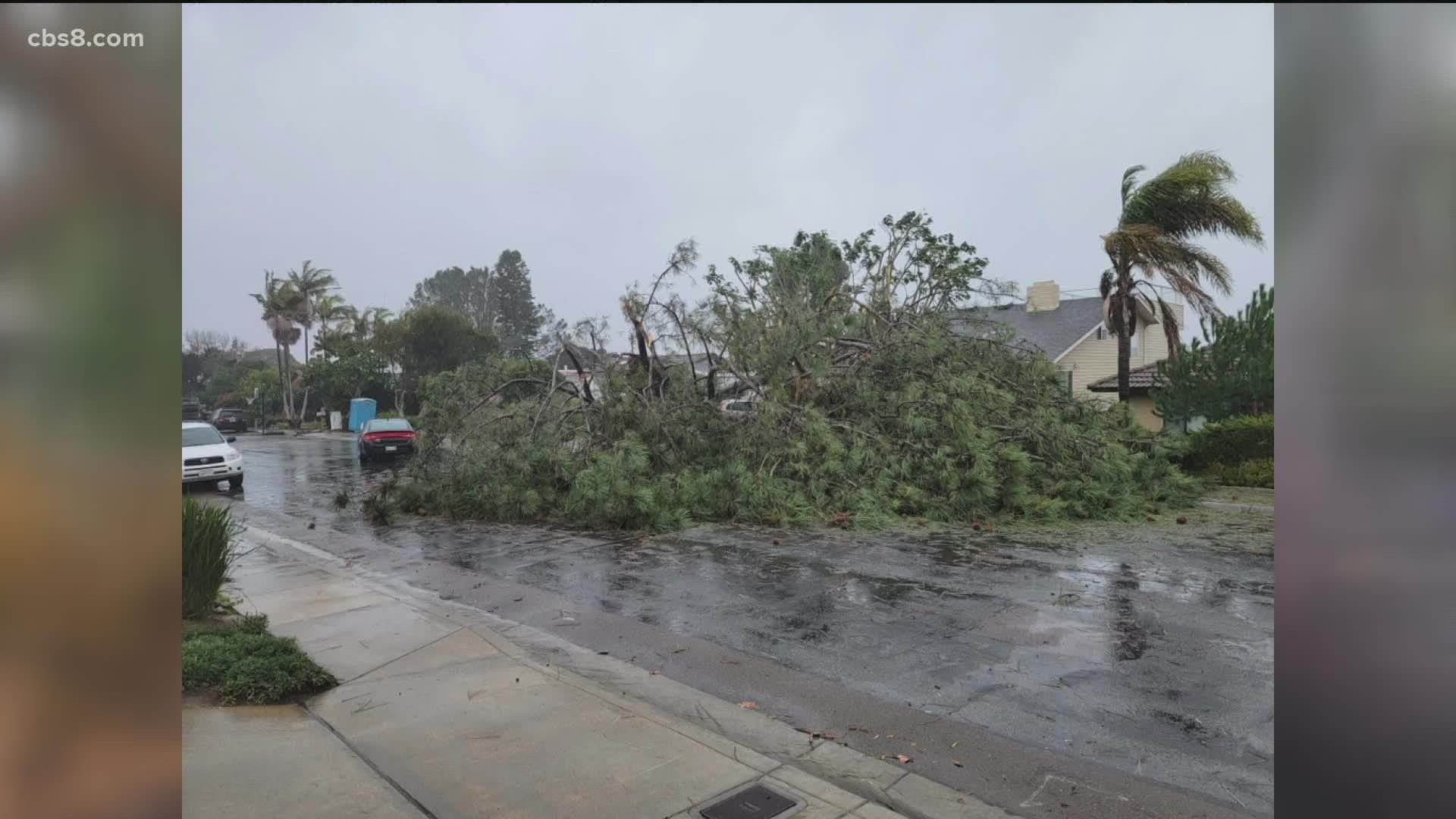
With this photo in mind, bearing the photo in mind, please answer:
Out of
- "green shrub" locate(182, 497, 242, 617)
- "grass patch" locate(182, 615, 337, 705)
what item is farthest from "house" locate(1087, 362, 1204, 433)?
"grass patch" locate(182, 615, 337, 705)

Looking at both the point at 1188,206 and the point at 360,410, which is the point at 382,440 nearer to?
the point at 360,410

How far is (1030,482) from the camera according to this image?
11.8m

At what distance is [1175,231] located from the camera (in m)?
15.7

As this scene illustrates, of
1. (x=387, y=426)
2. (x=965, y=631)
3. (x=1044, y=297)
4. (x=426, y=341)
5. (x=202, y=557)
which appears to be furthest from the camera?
(x=426, y=341)

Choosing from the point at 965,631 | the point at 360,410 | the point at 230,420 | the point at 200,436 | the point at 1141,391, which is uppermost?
the point at 1141,391

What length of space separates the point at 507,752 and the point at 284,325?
50880 mm

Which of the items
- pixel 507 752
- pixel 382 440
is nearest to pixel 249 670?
pixel 507 752

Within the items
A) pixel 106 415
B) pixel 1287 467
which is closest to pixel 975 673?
pixel 1287 467

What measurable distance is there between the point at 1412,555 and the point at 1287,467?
0.74 feet

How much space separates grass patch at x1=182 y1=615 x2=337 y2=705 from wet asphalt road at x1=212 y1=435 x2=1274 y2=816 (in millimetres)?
1885

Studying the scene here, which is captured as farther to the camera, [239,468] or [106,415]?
[239,468]

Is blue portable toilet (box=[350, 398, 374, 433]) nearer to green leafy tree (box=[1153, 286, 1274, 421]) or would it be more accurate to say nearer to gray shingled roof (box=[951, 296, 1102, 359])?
gray shingled roof (box=[951, 296, 1102, 359])

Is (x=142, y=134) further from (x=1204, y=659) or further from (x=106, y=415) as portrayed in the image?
(x=1204, y=659)

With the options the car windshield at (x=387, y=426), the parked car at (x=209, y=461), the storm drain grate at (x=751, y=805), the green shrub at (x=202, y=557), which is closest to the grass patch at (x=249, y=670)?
the green shrub at (x=202, y=557)
